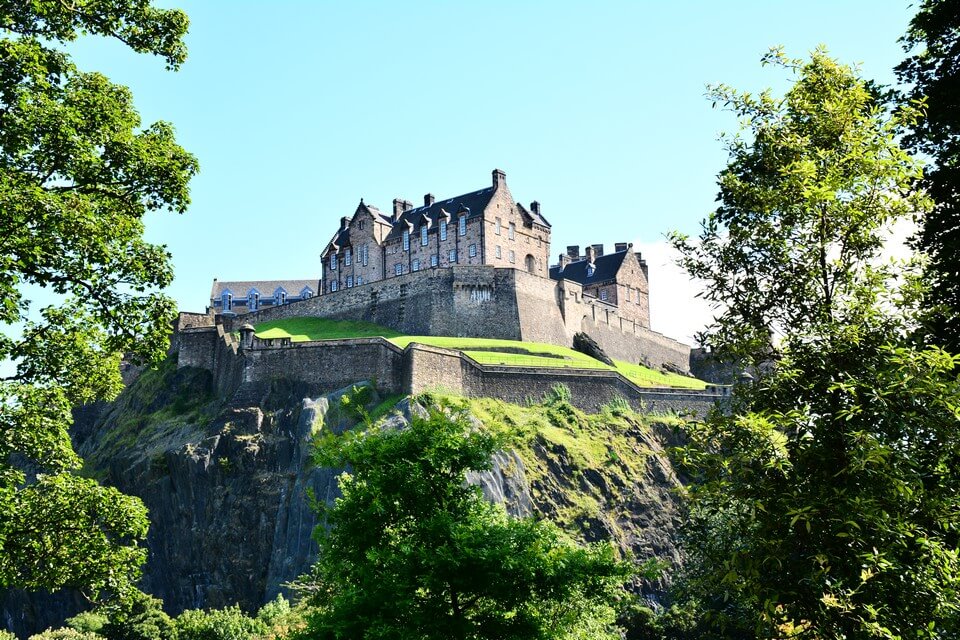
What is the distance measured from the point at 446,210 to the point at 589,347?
16585mm

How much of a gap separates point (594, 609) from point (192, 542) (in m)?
29.8

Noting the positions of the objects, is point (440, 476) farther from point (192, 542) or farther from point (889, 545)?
point (192, 542)

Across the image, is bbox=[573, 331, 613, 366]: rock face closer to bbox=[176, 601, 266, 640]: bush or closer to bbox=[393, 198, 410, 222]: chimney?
bbox=[393, 198, 410, 222]: chimney

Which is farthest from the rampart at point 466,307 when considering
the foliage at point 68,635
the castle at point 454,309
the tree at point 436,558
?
the tree at point 436,558

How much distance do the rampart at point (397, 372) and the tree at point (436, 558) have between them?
33.2 metres

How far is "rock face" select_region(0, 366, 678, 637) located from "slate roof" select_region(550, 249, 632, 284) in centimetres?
2899

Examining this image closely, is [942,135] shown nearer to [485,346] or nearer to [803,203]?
[803,203]

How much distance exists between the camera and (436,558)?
18406 mm

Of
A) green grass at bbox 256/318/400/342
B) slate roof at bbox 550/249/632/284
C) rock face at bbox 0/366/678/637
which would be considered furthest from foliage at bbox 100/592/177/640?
slate roof at bbox 550/249/632/284

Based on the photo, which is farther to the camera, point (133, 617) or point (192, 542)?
point (192, 542)

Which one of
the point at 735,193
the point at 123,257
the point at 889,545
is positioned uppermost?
the point at 735,193

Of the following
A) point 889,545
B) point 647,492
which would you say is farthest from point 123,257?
point 647,492

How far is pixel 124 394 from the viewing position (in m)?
67.8

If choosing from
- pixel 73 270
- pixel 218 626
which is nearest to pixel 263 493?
pixel 218 626
